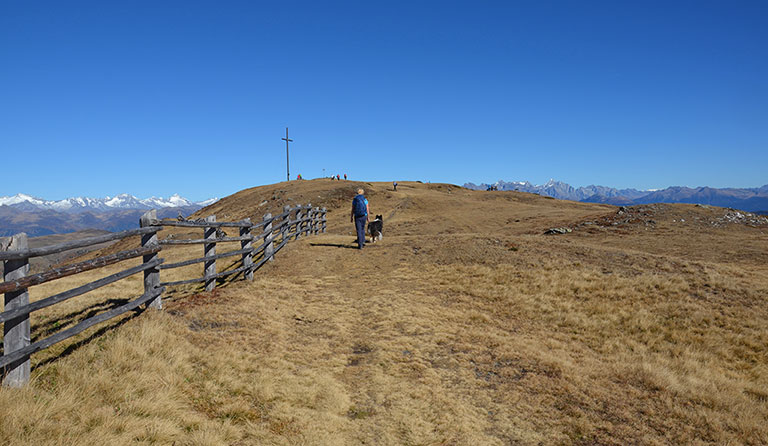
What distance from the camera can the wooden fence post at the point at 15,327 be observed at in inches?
168

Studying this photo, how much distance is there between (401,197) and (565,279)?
115 feet

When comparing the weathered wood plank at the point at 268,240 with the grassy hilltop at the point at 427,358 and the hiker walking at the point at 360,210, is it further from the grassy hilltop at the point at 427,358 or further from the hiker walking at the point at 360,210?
the hiker walking at the point at 360,210

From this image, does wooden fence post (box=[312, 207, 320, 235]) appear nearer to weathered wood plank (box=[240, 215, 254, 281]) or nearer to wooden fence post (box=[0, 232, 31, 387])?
weathered wood plank (box=[240, 215, 254, 281])

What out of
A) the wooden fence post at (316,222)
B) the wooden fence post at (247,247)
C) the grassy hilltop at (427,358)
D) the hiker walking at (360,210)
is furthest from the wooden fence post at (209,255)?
the wooden fence post at (316,222)

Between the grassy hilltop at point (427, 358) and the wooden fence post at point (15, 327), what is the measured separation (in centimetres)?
23

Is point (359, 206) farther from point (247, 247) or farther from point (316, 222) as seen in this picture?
point (316, 222)

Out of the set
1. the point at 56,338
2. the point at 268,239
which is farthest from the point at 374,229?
the point at 56,338

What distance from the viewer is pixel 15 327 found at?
4.38 m

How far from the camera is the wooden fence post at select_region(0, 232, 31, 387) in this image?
426cm

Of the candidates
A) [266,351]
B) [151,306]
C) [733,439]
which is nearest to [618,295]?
[733,439]

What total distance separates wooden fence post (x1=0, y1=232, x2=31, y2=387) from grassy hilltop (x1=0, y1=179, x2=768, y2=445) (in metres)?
0.23

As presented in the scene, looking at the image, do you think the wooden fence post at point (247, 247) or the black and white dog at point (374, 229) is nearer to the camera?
the wooden fence post at point (247, 247)

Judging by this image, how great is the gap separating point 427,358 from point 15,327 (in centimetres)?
615

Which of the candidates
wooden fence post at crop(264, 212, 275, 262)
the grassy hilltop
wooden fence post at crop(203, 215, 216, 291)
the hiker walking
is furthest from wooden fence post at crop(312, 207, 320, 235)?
wooden fence post at crop(203, 215, 216, 291)
